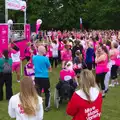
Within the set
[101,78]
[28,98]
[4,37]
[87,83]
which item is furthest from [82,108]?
[4,37]

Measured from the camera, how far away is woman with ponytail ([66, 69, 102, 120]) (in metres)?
4.78

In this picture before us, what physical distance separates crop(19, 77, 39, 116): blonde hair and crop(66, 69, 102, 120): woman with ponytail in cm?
57

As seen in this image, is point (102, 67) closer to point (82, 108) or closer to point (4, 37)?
point (82, 108)

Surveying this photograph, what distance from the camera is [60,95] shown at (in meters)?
9.30

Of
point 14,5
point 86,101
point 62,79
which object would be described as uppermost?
point 14,5

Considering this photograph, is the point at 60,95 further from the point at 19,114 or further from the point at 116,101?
the point at 19,114

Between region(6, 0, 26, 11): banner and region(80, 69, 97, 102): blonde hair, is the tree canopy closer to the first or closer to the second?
region(6, 0, 26, 11): banner

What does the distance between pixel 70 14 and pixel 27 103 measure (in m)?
49.8

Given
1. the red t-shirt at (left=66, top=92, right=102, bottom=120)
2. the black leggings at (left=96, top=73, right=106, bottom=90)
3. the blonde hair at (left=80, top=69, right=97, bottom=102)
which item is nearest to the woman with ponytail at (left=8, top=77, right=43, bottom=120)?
the red t-shirt at (left=66, top=92, right=102, bottom=120)

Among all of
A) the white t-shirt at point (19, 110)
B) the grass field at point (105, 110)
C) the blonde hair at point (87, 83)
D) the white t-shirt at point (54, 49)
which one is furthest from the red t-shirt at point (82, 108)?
the white t-shirt at point (54, 49)

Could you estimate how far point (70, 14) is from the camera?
53.8 metres

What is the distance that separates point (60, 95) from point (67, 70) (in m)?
0.73

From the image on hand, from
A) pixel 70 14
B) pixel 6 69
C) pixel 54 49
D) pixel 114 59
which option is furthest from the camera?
pixel 70 14

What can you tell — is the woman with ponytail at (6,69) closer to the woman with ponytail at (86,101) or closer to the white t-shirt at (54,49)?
the woman with ponytail at (86,101)
